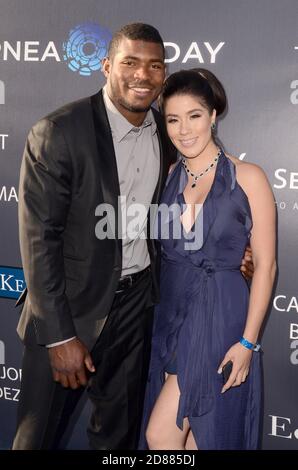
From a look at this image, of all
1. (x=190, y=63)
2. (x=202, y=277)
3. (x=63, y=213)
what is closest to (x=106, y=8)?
(x=190, y=63)

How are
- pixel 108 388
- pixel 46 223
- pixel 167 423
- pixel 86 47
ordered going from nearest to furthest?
pixel 46 223 → pixel 167 423 → pixel 108 388 → pixel 86 47

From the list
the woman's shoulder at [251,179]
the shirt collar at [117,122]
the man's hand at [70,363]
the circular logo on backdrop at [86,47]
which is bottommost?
the man's hand at [70,363]

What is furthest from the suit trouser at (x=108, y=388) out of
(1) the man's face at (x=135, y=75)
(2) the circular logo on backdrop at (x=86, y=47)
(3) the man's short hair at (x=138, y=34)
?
(2) the circular logo on backdrop at (x=86, y=47)

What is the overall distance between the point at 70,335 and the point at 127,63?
3.21 feet

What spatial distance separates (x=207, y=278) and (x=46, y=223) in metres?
0.61

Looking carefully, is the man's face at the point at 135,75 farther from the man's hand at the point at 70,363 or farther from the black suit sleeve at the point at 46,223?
the man's hand at the point at 70,363

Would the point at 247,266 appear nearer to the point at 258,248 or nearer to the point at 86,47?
the point at 258,248

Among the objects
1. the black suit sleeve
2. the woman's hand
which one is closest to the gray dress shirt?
the black suit sleeve

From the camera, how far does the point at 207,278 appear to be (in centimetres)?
196

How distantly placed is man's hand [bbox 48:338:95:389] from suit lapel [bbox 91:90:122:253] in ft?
1.51

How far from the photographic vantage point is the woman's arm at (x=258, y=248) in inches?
75.6

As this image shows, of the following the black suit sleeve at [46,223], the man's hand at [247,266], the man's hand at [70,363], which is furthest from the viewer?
the man's hand at [247,266]

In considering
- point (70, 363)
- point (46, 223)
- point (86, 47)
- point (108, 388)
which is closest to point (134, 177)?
point (46, 223)

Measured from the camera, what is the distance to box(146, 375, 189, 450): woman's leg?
2020 mm
